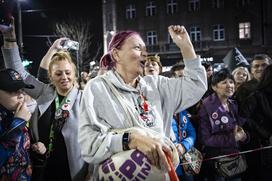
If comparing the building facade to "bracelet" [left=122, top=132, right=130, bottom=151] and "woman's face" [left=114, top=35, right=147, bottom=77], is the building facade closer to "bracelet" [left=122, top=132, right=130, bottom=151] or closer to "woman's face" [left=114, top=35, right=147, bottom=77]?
"woman's face" [left=114, top=35, right=147, bottom=77]

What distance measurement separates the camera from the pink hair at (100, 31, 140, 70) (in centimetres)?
266

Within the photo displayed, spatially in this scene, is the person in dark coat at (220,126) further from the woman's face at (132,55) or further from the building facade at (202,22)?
the building facade at (202,22)

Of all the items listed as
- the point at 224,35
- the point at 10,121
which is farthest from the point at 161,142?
the point at 224,35

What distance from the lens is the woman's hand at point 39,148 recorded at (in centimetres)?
354

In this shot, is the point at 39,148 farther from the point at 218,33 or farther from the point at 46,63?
the point at 218,33

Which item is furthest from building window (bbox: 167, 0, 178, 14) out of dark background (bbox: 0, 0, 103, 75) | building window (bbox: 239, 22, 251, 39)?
dark background (bbox: 0, 0, 103, 75)

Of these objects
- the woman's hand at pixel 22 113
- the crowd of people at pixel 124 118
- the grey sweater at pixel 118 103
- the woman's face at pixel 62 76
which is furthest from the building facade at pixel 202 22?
the grey sweater at pixel 118 103

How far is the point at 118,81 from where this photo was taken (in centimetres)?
260

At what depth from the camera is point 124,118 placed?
245 centimetres

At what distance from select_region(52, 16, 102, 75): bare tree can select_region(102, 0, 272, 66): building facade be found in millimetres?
2016

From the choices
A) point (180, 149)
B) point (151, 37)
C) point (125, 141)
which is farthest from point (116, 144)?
point (151, 37)

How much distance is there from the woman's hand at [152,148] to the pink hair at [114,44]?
78 centimetres

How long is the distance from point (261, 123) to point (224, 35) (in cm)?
3345

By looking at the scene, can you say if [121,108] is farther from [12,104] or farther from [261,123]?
[261,123]
